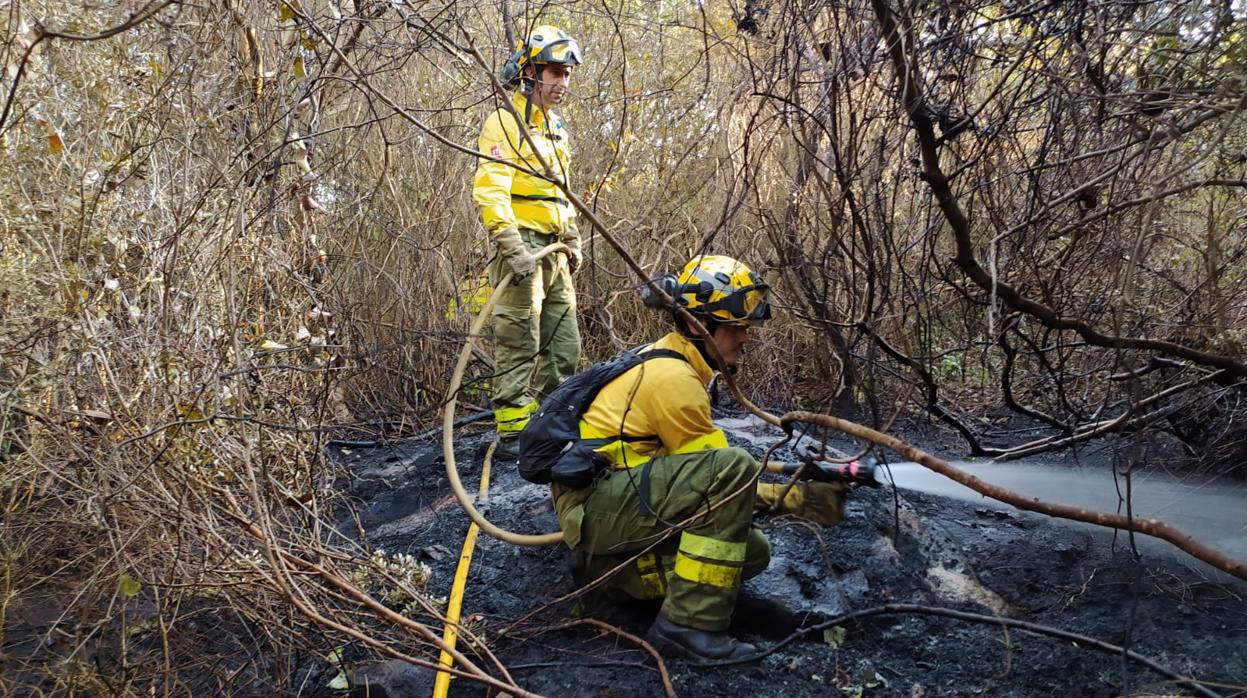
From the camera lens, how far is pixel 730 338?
3.34 m

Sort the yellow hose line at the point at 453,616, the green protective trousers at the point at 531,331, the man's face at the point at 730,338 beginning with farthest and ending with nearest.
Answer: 1. the green protective trousers at the point at 531,331
2. the man's face at the point at 730,338
3. the yellow hose line at the point at 453,616

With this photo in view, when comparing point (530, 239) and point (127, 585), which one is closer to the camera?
point (127, 585)

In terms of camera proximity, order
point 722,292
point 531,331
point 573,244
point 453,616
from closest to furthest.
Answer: point 722,292, point 453,616, point 531,331, point 573,244

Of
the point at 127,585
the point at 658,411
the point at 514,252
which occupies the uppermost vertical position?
the point at 514,252

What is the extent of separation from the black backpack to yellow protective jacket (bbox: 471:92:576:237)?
1.58m

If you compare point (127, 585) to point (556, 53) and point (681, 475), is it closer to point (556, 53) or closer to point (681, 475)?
point (681, 475)

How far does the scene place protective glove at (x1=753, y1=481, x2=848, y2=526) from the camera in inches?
132

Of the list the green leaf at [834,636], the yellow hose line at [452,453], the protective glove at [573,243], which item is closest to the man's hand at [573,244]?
the protective glove at [573,243]

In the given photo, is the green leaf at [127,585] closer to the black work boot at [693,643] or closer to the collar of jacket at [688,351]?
the black work boot at [693,643]

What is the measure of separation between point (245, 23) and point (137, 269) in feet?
4.47

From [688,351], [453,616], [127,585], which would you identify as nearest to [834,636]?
[688,351]

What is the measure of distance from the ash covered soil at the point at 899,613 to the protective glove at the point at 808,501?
104 mm

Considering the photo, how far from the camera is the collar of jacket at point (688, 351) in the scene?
11.0ft

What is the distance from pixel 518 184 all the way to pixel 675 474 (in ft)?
8.37
